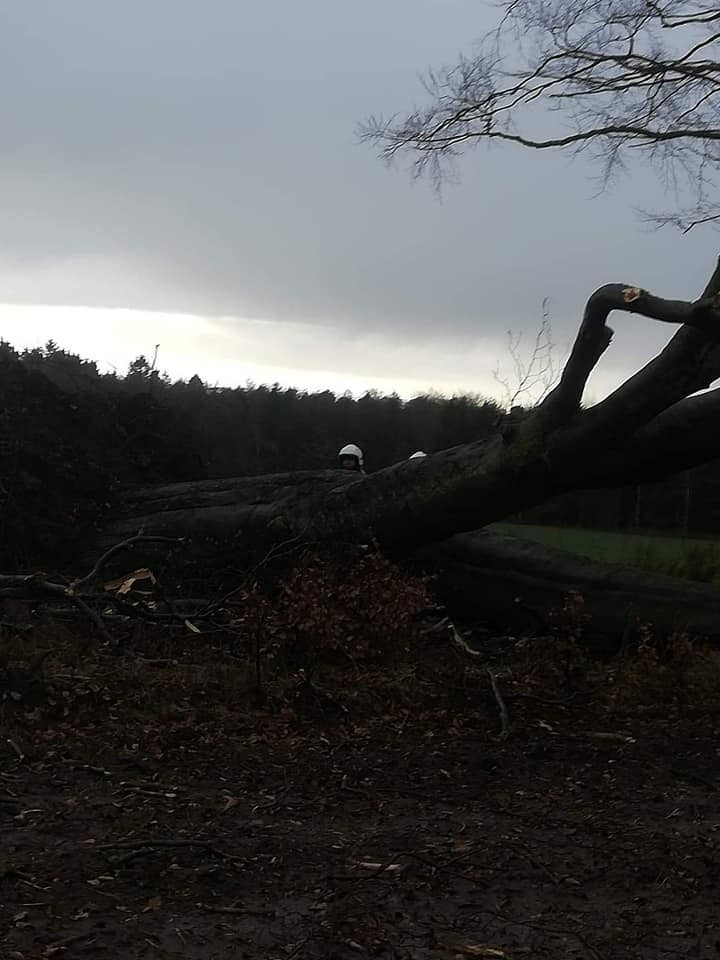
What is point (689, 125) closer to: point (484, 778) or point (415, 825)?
point (484, 778)

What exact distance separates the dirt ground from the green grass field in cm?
580

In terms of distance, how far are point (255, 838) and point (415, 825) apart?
0.67 m

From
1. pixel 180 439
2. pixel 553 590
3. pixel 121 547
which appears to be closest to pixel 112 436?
pixel 180 439

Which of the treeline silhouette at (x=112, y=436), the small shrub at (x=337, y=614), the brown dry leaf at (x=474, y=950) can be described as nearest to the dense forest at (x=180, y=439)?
the treeline silhouette at (x=112, y=436)

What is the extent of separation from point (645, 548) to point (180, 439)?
5838mm

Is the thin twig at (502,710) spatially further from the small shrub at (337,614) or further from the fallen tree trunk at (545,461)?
the fallen tree trunk at (545,461)

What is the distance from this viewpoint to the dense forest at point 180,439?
9984mm

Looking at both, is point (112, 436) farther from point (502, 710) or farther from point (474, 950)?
point (474, 950)

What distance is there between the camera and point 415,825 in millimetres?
4473

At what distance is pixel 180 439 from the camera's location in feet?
38.8

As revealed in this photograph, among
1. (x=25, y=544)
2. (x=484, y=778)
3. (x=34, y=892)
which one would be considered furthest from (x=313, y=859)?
(x=25, y=544)

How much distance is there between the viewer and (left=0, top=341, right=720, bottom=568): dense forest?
9.98 m

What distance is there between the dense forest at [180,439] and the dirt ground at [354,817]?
8.59 feet

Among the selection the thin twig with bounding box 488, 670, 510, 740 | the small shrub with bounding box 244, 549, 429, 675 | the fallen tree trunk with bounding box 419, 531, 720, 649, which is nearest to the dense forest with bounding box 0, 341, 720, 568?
the fallen tree trunk with bounding box 419, 531, 720, 649
